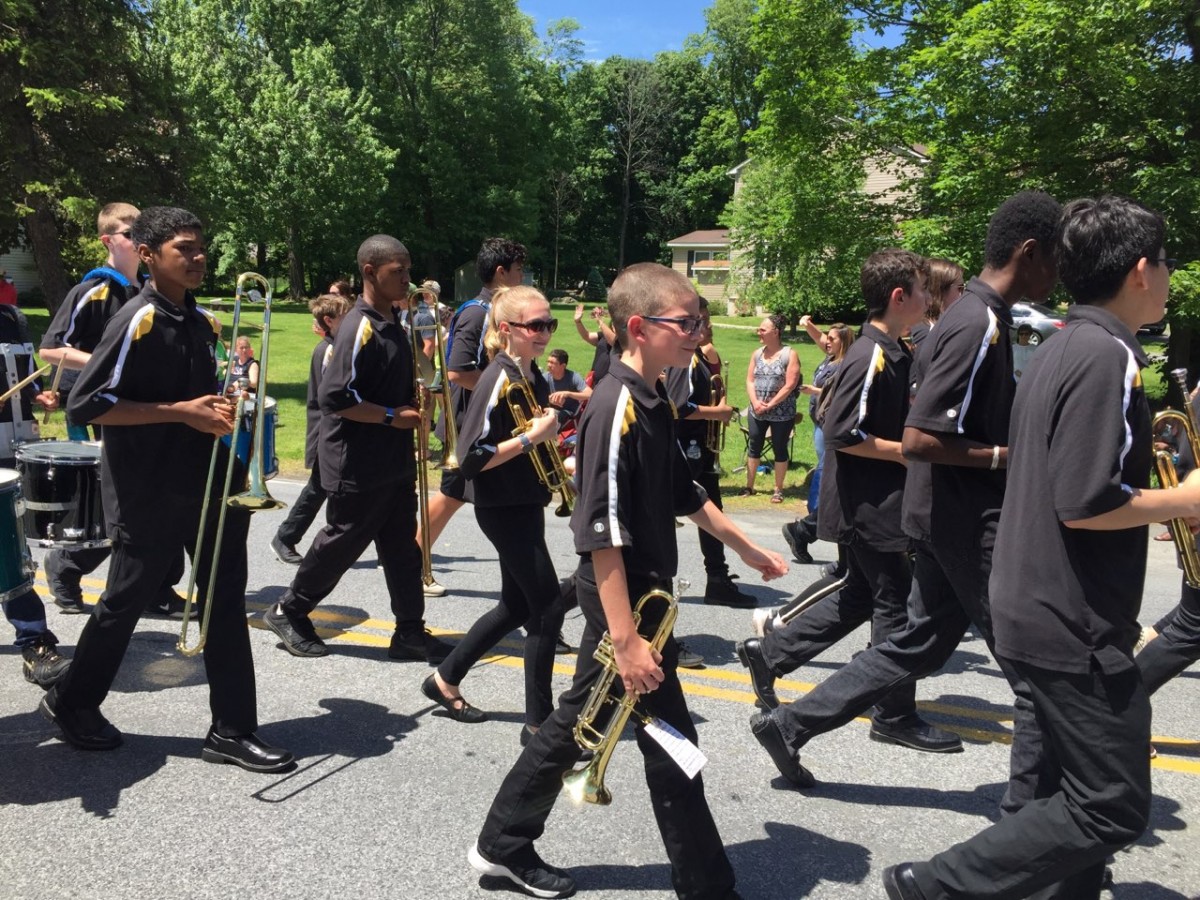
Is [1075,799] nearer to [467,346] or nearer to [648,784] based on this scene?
[648,784]

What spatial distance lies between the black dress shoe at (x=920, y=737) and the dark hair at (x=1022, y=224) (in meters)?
1.98

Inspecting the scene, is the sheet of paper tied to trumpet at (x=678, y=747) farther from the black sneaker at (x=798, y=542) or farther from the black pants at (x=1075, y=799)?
the black sneaker at (x=798, y=542)

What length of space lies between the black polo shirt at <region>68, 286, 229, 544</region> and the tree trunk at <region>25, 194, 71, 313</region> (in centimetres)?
1613

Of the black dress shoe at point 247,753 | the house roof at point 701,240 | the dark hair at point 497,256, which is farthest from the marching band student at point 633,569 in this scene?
the house roof at point 701,240

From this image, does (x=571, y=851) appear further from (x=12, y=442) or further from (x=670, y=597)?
(x=12, y=442)

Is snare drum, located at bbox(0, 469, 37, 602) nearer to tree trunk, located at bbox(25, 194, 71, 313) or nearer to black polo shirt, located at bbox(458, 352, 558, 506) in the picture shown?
black polo shirt, located at bbox(458, 352, 558, 506)

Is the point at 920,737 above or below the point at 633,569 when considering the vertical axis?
below

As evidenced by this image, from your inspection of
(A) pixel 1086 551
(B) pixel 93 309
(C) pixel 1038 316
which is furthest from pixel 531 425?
(C) pixel 1038 316

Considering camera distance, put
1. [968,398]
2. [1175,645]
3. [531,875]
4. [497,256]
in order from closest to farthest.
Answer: [531,875], [968,398], [1175,645], [497,256]

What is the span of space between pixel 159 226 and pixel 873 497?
9.86ft

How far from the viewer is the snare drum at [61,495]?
5.16 metres

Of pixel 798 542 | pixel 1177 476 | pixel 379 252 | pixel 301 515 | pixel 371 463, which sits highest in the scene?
pixel 379 252

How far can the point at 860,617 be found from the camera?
4.54 meters

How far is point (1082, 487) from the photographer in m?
2.47
